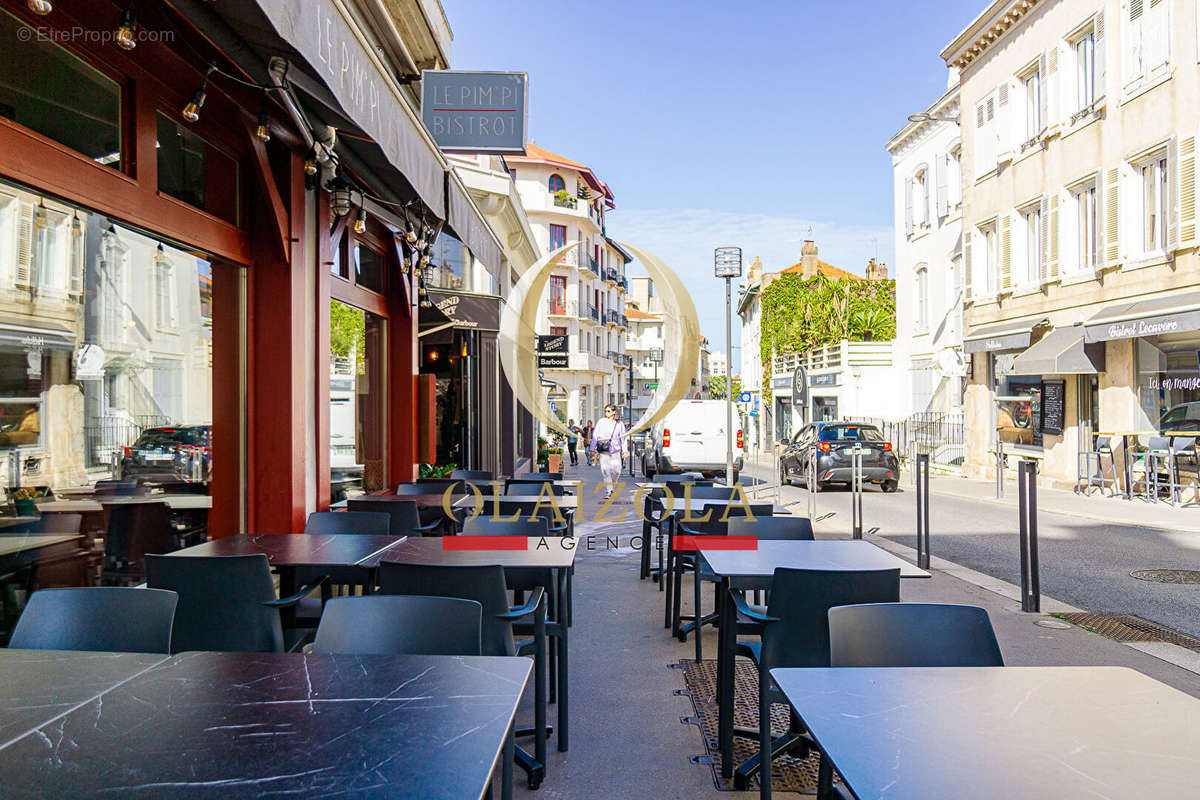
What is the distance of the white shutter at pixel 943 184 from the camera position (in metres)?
27.0

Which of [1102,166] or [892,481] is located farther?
[892,481]

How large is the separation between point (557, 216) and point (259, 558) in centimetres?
4497

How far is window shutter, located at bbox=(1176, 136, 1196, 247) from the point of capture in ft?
49.4

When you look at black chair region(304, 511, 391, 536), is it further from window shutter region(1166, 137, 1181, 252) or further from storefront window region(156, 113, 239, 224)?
window shutter region(1166, 137, 1181, 252)

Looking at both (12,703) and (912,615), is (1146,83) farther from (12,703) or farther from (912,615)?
(12,703)

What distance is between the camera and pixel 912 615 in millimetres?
3146

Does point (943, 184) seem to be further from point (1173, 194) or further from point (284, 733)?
point (284, 733)

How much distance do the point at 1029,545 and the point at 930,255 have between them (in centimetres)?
2272

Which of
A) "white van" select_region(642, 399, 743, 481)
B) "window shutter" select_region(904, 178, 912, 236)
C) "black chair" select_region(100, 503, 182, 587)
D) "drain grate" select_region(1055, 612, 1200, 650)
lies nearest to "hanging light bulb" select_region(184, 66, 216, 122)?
"black chair" select_region(100, 503, 182, 587)

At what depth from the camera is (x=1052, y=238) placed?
19.5 m

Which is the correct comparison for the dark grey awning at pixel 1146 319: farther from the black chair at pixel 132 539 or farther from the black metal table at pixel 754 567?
the black chair at pixel 132 539

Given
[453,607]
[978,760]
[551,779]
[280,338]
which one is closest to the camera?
[978,760]

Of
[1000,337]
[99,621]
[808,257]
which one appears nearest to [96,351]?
[99,621]

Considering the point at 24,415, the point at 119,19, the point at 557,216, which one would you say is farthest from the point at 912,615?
the point at 557,216
